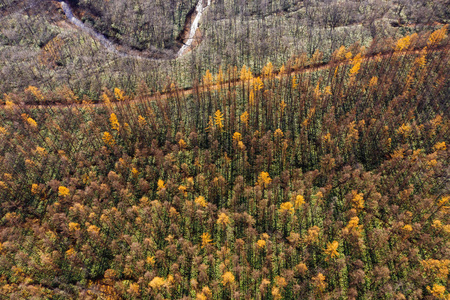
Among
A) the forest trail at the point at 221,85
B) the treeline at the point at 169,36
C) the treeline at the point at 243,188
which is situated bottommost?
the treeline at the point at 243,188

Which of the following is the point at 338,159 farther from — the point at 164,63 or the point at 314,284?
the point at 164,63

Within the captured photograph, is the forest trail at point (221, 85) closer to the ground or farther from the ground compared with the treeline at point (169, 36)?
closer to the ground

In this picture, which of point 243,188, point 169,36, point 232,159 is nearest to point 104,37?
point 169,36

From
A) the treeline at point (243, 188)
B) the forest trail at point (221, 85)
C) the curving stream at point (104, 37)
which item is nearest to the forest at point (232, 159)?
the treeline at point (243, 188)

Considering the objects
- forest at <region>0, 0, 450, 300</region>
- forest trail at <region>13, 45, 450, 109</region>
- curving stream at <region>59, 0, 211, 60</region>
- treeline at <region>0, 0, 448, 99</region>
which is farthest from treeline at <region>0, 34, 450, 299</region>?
curving stream at <region>59, 0, 211, 60</region>

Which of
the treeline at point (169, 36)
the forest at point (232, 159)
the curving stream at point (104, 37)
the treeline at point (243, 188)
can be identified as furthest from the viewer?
the curving stream at point (104, 37)

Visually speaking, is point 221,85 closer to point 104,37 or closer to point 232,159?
point 232,159

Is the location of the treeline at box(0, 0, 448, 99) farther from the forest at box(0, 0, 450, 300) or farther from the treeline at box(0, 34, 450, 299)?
the treeline at box(0, 34, 450, 299)

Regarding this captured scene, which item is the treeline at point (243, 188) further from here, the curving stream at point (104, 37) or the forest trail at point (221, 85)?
the curving stream at point (104, 37)
